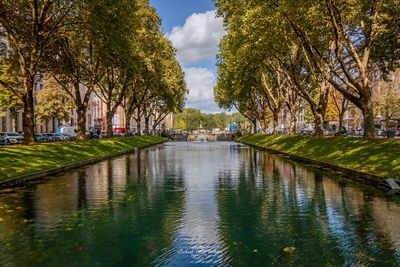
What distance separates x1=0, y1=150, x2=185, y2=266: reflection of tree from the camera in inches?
281

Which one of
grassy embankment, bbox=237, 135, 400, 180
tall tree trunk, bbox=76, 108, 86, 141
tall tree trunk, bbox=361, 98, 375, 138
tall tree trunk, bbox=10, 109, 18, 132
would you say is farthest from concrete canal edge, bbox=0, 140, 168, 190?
tall tree trunk, bbox=10, 109, 18, 132

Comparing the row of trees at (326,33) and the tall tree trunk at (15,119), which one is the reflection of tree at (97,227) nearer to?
the row of trees at (326,33)

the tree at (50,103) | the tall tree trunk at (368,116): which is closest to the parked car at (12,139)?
the tree at (50,103)

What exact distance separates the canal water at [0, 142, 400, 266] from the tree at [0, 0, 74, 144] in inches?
512

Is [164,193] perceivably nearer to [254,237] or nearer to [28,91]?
[254,237]

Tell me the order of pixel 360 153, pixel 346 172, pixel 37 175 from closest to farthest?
pixel 37 175 → pixel 346 172 → pixel 360 153

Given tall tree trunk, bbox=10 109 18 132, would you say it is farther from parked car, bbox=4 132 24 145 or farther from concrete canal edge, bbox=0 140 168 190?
→ concrete canal edge, bbox=0 140 168 190

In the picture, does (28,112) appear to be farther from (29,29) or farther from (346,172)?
(346,172)

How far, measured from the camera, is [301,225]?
9.27 meters

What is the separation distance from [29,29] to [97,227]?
84.9 feet

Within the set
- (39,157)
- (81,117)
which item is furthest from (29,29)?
→ (39,157)

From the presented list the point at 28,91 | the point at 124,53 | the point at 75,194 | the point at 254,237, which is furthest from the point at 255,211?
the point at 124,53

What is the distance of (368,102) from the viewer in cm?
2477

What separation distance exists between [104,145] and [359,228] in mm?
32848
